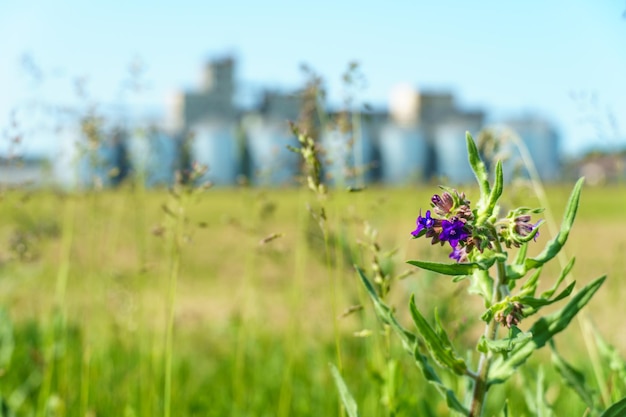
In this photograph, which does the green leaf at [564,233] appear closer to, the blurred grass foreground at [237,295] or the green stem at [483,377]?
the green stem at [483,377]

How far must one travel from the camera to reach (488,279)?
1.39 metres

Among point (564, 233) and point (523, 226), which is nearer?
point (523, 226)

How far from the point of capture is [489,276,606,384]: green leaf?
1367mm

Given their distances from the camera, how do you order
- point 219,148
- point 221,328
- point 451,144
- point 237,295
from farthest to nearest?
point 451,144 < point 219,148 < point 221,328 < point 237,295

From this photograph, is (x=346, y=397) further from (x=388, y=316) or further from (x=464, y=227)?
(x=464, y=227)

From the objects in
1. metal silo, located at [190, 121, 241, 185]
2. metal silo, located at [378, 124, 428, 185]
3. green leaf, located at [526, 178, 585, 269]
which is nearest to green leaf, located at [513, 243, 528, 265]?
green leaf, located at [526, 178, 585, 269]

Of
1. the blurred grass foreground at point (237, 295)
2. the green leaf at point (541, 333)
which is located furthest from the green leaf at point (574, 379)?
the green leaf at point (541, 333)

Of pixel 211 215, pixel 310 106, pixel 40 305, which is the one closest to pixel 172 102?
pixel 211 215

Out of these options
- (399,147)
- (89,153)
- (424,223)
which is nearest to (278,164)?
(89,153)

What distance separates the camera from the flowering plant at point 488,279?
3.65 feet

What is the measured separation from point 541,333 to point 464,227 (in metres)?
0.42

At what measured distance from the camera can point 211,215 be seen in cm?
1628

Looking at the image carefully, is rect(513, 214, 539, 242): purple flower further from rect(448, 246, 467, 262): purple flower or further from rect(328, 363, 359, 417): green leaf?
rect(328, 363, 359, 417): green leaf

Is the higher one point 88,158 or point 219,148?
point 88,158
